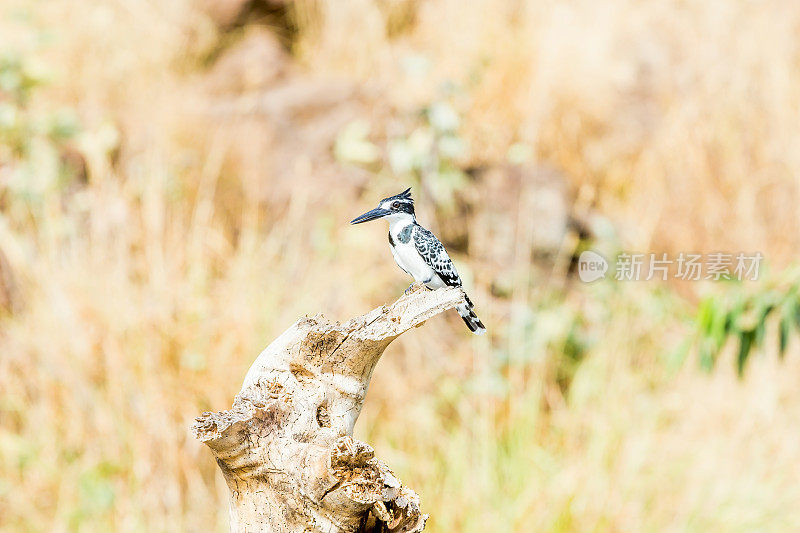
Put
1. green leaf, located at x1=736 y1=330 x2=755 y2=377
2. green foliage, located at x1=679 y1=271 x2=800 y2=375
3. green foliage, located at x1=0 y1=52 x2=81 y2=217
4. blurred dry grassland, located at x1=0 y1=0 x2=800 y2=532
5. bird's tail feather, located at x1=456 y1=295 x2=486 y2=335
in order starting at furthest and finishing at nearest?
green foliage, located at x1=0 y1=52 x2=81 y2=217 < blurred dry grassland, located at x1=0 y1=0 x2=800 y2=532 < green leaf, located at x1=736 y1=330 x2=755 y2=377 < green foliage, located at x1=679 y1=271 x2=800 y2=375 < bird's tail feather, located at x1=456 y1=295 x2=486 y2=335

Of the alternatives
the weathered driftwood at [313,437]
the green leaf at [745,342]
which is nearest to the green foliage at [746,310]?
the green leaf at [745,342]

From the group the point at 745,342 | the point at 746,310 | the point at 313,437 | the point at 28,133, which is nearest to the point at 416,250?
the point at 313,437

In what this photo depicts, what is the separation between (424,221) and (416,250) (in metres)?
2.90

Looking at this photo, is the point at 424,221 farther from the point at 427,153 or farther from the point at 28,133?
the point at 28,133

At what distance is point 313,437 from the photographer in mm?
1249

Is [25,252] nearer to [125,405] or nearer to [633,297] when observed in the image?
[125,405]

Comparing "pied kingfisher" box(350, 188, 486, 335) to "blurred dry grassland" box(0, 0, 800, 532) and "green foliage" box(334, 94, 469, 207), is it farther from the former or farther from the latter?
"green foliage" box(334, 94, 469, 207)

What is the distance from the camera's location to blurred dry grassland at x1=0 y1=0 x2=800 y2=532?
3.46 meters

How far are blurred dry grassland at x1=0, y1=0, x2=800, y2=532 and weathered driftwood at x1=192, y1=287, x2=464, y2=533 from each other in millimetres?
2108

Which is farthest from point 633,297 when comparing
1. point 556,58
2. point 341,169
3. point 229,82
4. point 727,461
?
point 229,82

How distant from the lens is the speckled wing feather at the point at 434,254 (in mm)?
1312

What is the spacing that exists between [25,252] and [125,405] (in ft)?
3.23

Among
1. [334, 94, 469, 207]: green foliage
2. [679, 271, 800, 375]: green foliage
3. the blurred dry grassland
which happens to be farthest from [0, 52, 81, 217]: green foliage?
[679, 271, 800, 375]: green foliage

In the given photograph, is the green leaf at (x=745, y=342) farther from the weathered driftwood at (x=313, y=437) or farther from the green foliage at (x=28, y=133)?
the green foliage at (x=28, y=133)
